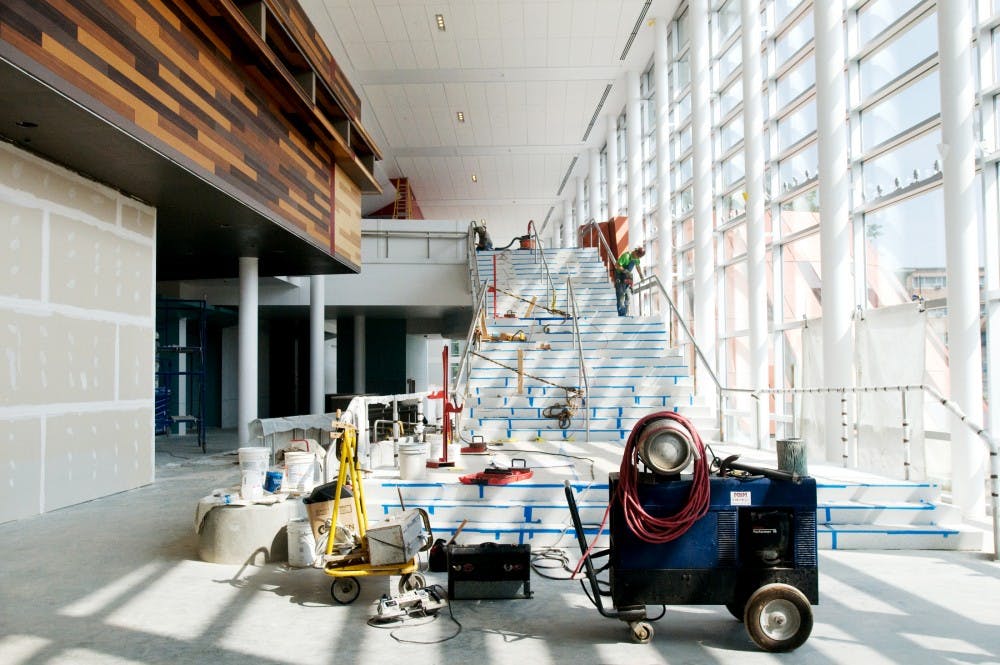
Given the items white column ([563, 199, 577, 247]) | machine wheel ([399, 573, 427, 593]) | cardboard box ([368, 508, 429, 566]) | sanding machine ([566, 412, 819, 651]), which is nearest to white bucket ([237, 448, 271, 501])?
cardboard box ([368, 508, 429, 566])

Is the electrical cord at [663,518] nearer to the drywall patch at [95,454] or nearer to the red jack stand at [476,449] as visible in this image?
the red jack stand at [476,449]

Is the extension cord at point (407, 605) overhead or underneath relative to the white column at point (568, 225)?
underneath

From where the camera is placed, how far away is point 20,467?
721cm

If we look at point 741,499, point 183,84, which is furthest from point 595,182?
point 741,499

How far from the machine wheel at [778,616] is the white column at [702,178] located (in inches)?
406

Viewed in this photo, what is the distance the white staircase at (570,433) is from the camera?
20.8 feet

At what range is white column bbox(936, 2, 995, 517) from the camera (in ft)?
21.9

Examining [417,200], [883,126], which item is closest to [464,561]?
[883,126]

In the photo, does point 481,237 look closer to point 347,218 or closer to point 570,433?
point 347,218

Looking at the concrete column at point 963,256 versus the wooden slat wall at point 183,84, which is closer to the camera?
the wooden slat wall at point 183,84

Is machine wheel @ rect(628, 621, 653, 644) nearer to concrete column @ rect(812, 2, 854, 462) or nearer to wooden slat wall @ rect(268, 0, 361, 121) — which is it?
concrete column @ rect(812, 2, 854, 462)

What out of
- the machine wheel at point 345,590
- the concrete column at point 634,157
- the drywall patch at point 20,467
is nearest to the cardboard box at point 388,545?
the machine wheel at point 345,590

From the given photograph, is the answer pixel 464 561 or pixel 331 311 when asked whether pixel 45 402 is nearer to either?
pixel 464 561

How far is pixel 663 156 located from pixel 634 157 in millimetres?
2945
